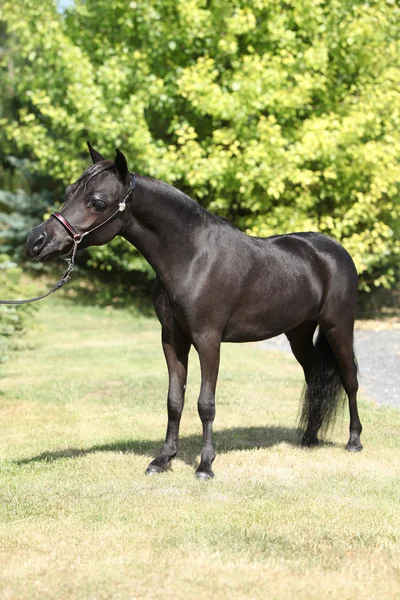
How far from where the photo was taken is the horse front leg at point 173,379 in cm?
559

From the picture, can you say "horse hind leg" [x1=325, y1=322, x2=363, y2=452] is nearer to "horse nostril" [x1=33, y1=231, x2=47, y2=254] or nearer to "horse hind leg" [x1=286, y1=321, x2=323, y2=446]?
"horse hind leg" [x1=286, y1=321, x2=323, y2=446]

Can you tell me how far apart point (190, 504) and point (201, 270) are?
63.3 inches

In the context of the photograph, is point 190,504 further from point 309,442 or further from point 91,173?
point 91,173

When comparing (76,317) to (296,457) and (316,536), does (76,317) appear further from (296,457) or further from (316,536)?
(316,536)

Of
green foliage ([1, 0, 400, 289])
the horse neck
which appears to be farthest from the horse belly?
green foliage ([1, 0, 400, 289])

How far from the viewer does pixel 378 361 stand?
12.0m

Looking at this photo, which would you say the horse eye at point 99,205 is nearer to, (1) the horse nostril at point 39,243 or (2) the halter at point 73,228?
(2) the halter at point 73,228

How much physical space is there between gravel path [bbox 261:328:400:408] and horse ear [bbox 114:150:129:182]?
116 inches

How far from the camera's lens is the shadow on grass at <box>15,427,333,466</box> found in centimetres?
618

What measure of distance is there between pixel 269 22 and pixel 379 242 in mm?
5012

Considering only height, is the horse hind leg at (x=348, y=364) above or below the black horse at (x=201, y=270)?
below

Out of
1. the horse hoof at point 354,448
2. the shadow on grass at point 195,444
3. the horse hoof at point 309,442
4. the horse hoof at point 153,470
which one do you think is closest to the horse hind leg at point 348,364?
the horse hoof at point 354,448

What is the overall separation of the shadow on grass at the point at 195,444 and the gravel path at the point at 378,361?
0.96 metres

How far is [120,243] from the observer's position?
17.8 meters
